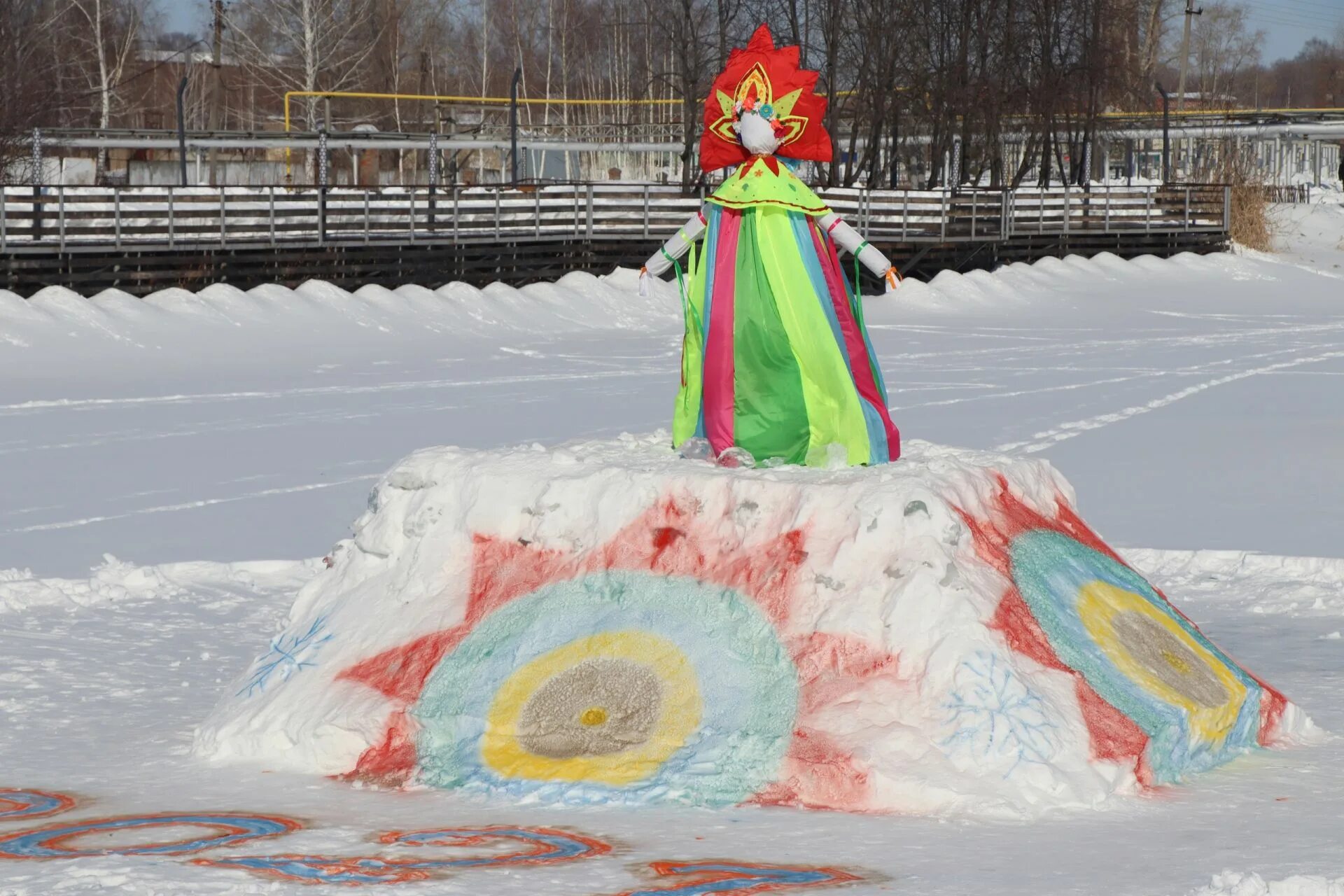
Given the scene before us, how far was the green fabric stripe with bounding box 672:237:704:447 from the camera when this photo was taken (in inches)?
266

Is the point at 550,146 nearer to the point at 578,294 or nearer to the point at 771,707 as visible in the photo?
the point at 578,294

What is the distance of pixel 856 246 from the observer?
22.4ft

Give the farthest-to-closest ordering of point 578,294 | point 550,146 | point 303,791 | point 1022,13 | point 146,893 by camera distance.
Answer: point 550,146
point 1022,13
point 578,294
point 303,791
point 146,893

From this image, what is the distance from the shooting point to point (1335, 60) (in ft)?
364

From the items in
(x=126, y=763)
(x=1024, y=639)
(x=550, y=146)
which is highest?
(x=550, y=146)

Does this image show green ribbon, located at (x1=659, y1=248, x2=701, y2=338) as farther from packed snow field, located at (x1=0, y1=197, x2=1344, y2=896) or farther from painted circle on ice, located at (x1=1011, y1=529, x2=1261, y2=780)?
packed snow field, located at (x1=0, y1=197, x2=1344, y2=896)

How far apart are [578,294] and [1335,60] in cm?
9905

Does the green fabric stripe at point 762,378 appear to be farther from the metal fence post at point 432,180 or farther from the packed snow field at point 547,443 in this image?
the metal fence post at point 432,180

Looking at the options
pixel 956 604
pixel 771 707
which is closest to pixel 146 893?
pixel 771 707

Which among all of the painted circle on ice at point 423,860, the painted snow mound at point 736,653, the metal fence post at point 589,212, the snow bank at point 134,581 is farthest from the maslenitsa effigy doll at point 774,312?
the metal fence post at point 589,212

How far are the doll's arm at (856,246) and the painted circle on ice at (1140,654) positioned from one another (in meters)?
1.18

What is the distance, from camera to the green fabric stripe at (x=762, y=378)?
658 centimetres

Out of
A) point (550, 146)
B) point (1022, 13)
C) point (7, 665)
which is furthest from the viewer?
point (550, 146)

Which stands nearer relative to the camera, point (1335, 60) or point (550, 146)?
point (550, 146)
